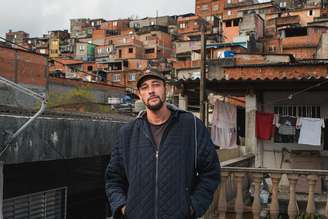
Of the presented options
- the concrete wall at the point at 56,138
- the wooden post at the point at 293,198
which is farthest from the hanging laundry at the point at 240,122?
the concrete wall at the point at 56,138

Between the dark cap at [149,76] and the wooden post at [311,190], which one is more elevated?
the dark cap at [149,76]

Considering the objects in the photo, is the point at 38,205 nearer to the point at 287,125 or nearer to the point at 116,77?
the point at 287,125

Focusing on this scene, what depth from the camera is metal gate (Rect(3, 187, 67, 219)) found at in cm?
426

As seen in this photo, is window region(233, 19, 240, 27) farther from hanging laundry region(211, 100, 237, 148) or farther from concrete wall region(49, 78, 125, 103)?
hanging laundry region(211, 100, 237, 148)

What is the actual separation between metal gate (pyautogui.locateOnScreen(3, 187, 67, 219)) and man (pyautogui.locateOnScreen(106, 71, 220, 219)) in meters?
1.69

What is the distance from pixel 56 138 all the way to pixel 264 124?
8033mm

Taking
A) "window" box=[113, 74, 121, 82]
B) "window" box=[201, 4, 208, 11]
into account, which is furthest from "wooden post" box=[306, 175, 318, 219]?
"window" box=[201, 4, 208, 11]

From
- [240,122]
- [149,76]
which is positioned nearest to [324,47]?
[240,122]

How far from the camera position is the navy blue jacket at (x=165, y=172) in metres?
2.82

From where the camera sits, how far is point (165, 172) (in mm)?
2828

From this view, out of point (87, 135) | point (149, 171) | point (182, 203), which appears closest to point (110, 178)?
point (149, 171)

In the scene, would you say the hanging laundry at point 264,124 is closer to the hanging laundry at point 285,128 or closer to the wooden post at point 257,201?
the hanging laundry at point 285,128

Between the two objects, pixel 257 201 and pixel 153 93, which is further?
pixel 257 201

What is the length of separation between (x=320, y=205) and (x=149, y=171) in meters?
4.87
